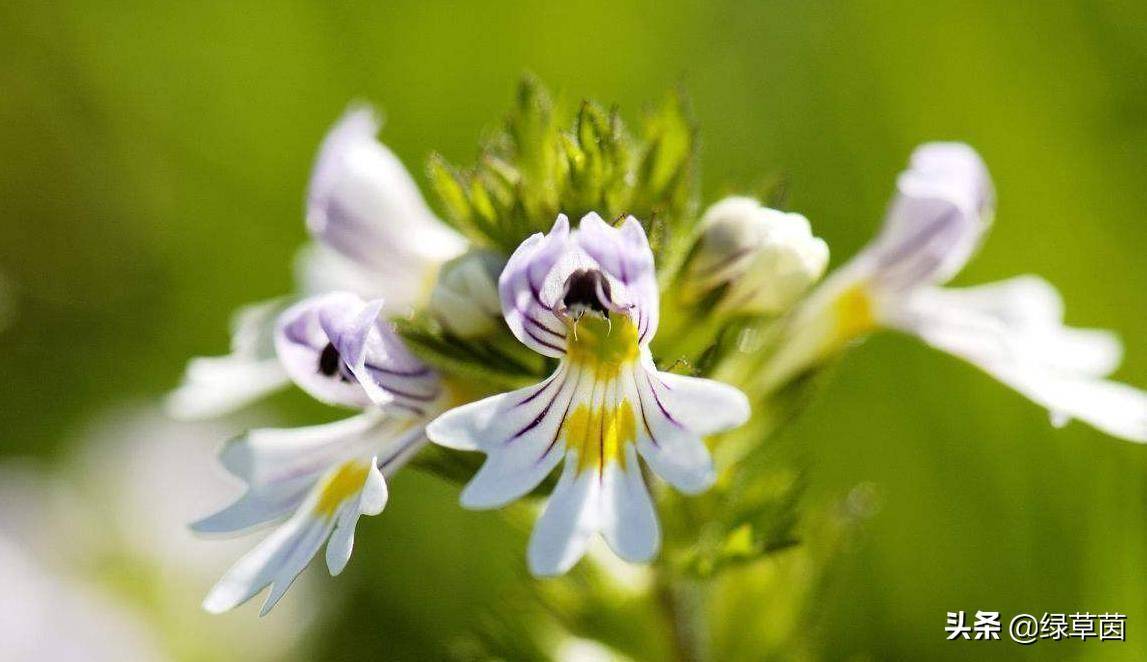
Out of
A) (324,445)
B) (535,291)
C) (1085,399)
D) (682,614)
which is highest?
(1085,399)

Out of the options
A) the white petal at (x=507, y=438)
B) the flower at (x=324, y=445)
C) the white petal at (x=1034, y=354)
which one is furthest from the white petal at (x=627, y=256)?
the white petal at (x=1034, y=354)

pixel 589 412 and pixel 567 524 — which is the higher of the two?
pixel 589 412

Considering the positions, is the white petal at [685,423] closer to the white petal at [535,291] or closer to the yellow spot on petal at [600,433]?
the yellow spot on petal at [600,433]

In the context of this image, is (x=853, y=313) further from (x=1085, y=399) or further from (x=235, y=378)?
(x=235, y=378)

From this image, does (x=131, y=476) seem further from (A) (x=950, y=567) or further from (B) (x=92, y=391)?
(A) (x=950, y=567)

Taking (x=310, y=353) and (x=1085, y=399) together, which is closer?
(x=310, y=353)

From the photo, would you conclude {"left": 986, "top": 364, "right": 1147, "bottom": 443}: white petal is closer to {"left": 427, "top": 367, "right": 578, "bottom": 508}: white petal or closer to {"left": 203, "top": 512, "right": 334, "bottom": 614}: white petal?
{"left": 427, "top": 367, "right": 578, "bottom": 508}: white petal

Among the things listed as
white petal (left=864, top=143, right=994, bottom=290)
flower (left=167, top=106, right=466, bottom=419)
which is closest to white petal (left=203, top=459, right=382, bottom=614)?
flower (left=167, top=106, right=466, bottom=419)

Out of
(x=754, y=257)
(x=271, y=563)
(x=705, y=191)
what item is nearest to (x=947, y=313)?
(x=754, y=257)
